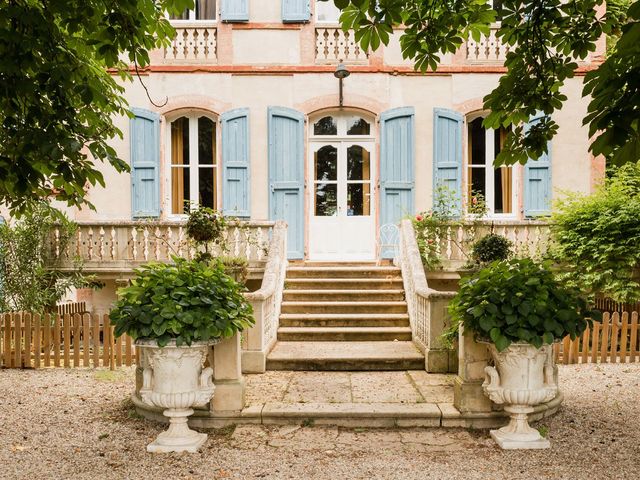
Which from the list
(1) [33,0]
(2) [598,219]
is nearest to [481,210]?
(2) [598,219]

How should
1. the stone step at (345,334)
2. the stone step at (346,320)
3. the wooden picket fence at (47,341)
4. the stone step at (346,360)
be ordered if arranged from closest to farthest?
1. the stone step at (346,360)
2. the wooden picket fence at (47,341)
3. the stone step at (345,334)
4. the stone step at (346,320)

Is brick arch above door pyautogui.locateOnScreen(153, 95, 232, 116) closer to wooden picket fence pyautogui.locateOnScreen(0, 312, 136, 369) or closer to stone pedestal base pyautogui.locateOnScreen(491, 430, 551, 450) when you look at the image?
wooden picket fence pyautogui.locateOnScreen(0, 312, 136, 369)

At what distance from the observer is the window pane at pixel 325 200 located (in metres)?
10.5

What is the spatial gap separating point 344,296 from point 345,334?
99 cm

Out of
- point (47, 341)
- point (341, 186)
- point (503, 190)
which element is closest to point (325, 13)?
point (341, 186)

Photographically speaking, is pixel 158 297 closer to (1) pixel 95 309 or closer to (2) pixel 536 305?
(2) pixel 536 305

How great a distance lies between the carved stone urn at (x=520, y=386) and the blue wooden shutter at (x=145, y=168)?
7.61m

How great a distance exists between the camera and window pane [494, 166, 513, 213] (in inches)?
407

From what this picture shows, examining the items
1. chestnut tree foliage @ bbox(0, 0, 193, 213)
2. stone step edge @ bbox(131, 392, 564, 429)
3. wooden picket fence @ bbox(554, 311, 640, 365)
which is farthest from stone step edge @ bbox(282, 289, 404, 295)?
chestnut tree foliage @ bbox(0, 0, 193, 213)

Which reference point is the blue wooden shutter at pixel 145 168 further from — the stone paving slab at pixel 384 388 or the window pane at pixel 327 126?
the stone paving slab at pixel 384 388

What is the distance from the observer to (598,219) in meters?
8.20

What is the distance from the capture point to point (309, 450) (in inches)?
164

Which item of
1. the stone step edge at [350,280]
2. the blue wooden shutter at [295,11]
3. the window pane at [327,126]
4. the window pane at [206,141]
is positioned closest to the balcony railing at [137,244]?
the stone step edge at [350,280]

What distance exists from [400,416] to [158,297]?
7.71 ft
